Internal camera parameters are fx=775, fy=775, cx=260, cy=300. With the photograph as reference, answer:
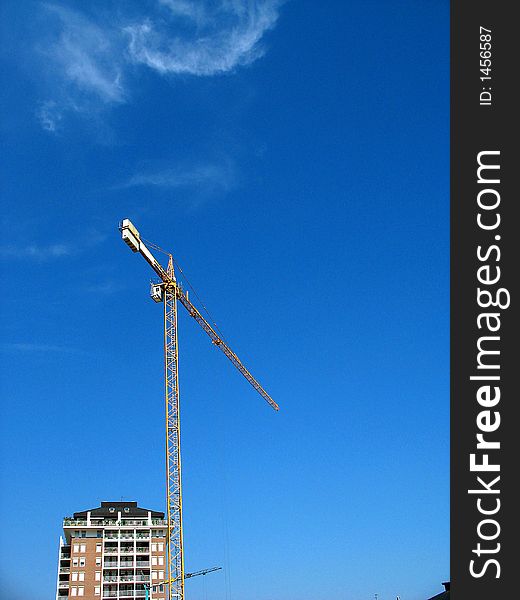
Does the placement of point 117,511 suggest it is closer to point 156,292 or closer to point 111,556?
point 111,556

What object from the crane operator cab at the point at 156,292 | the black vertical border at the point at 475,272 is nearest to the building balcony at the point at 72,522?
the crane operator cab at the point at 156,292

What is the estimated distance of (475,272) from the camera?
2125cm

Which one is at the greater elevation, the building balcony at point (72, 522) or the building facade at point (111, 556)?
the building balcony at point (72, 522)

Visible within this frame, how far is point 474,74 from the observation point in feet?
74.8

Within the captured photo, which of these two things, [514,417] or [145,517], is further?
[145,517]

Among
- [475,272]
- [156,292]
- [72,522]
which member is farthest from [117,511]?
[475,272]

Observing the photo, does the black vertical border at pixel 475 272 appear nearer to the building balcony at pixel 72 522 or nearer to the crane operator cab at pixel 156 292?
the crane operator cab at pixel 156 292

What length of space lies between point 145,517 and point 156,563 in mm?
10008

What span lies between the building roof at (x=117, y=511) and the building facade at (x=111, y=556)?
224 mm

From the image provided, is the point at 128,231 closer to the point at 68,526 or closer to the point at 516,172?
the point at 68,526

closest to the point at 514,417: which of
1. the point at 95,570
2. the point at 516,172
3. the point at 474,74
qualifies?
the point at 516,172

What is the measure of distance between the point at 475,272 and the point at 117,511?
6088 inches

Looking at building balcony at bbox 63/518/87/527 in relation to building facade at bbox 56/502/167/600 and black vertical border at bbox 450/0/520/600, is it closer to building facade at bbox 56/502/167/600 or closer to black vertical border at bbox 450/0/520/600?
building facade at bbox 56/502/167/600

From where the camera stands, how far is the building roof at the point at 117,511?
534ft
